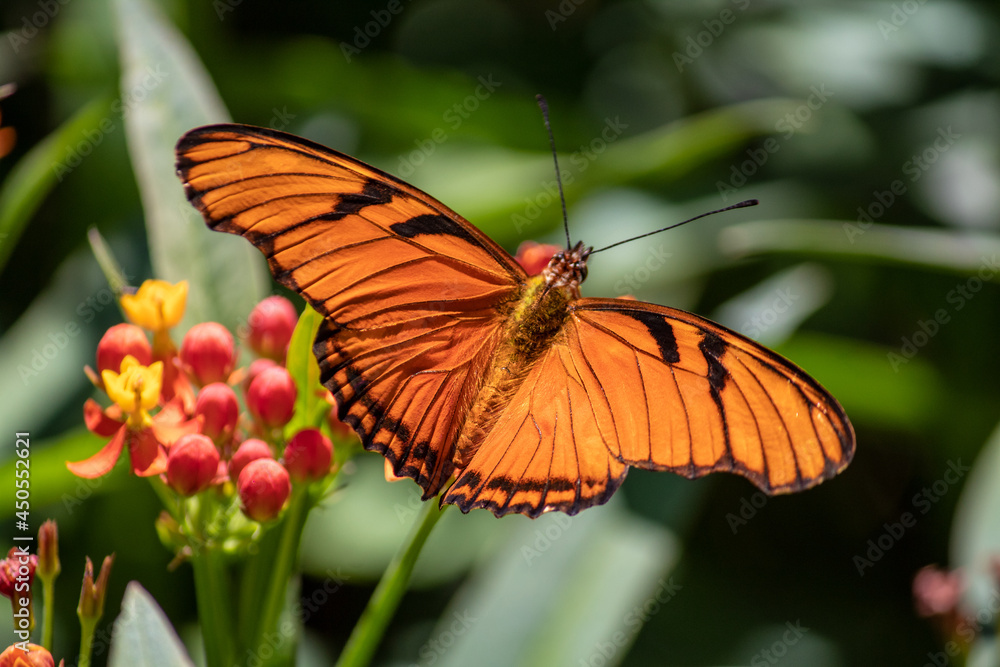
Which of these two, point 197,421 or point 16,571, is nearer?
point 16,571

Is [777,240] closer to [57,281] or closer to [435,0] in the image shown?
[435,0]

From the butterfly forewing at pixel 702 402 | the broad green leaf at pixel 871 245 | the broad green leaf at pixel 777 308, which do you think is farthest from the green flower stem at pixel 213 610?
the broad green leaf at pixel 871 245

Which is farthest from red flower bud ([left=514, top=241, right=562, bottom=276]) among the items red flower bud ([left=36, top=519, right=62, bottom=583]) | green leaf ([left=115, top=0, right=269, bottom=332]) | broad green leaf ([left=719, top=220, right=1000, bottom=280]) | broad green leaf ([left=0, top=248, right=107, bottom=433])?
broad green leaf ([left=0, top=248, right=107, bottom=433])

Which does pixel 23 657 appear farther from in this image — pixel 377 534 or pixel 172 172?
pixel 377 534

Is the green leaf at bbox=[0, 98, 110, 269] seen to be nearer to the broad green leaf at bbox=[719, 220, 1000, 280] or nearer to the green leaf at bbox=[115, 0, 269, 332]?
the green leaf at bbox=[115, 0, 269, 332]

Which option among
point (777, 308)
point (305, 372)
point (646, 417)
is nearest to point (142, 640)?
point (305, 372)

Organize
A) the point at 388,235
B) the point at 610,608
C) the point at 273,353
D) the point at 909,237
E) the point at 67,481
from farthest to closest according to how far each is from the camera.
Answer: the point at 909,237, the point at 67,481, the point at 610,608, the point at 273,353, the point at 388,235

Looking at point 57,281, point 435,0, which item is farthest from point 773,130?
point 57,281
